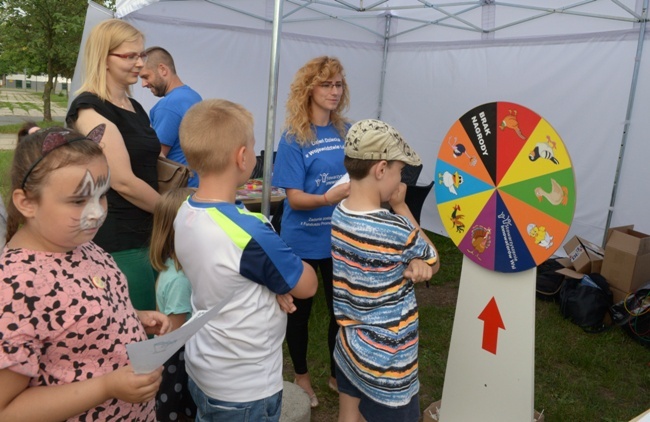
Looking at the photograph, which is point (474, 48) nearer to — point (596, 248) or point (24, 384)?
point (596, 248)

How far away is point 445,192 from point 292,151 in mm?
695

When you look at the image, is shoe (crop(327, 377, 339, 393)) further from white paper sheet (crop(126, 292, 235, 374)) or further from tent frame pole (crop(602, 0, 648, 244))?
tent frame pole (crop(602, 0, 648, 244))

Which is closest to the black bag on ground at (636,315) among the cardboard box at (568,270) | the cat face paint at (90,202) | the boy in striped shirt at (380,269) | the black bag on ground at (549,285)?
the cardboard box at (568,270)

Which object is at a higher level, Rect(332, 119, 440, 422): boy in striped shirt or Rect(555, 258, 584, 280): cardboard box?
Rect(332, 119, 440, 422): boy in striped shirt

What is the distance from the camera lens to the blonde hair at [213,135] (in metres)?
1.36

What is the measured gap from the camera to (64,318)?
99 cm

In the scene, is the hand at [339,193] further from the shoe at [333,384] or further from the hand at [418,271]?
the shoe at [333,384]

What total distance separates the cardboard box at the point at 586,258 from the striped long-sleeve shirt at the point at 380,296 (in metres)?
3.04

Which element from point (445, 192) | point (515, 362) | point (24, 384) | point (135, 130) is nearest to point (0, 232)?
point (24, 384)

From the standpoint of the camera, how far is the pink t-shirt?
92 cm

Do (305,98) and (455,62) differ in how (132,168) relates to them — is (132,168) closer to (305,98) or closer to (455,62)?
(305,98)

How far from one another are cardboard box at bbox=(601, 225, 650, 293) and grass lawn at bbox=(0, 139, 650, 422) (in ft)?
1.27

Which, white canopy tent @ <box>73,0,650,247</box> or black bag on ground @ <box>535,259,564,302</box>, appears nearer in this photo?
black bag on ground @ <box>535,259,564,302</box>

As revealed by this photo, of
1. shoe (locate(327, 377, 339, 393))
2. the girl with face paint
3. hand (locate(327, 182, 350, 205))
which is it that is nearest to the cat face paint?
the girl with face paint
